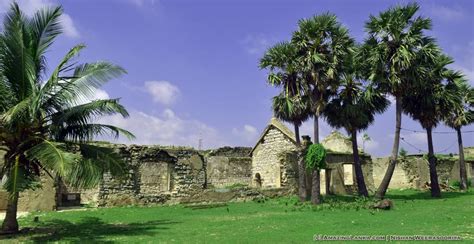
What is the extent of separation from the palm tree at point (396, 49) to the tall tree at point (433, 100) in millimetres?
1686

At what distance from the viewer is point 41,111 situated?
10969mm

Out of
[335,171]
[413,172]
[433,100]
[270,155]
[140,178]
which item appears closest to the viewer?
[140,178]

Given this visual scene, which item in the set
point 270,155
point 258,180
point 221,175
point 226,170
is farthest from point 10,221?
point 226,170

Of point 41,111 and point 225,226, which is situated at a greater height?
point 41,111

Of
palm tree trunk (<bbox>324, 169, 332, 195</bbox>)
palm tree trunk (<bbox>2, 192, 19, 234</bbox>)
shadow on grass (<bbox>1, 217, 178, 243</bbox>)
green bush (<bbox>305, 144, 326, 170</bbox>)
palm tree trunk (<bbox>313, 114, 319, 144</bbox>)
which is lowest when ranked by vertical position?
shadow on grass (<bbox>1, 217, 178, 243</bbox>)

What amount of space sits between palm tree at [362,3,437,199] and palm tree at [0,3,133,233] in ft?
48.3

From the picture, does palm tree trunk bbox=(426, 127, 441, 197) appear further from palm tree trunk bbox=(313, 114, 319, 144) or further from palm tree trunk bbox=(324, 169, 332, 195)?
palm tree trunk bbox=(313, 114, 319, 144)

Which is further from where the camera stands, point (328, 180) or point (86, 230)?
point (328, 180)

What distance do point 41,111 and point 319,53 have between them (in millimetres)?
12728

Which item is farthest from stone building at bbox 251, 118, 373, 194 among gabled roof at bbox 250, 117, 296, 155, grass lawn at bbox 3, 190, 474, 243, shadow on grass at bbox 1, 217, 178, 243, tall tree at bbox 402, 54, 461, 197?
shadow on grass at bbox 1, 217, 178, 243

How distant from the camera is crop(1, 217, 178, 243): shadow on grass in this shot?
10383mm

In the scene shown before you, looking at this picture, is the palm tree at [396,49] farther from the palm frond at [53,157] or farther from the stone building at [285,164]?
the palm frond at [53,157]

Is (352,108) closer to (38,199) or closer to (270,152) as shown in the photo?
(270,152)

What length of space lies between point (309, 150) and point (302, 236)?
32.6 feet
